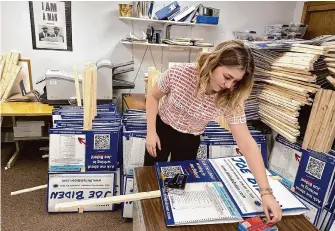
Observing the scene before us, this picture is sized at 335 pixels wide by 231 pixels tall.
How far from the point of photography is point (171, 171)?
113 centimetres

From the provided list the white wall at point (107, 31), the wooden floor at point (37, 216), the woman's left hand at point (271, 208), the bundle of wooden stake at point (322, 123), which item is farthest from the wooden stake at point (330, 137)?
the white wall at point (107, 31)

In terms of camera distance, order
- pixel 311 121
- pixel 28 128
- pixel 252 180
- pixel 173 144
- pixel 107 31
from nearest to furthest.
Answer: pixel 252 180 → pixel 173 144 → pixel 311 121 → pixel 28 128 → pixel 107 31

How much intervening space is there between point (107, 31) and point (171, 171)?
2.23 meters

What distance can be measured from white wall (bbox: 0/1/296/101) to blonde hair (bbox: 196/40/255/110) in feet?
5.27

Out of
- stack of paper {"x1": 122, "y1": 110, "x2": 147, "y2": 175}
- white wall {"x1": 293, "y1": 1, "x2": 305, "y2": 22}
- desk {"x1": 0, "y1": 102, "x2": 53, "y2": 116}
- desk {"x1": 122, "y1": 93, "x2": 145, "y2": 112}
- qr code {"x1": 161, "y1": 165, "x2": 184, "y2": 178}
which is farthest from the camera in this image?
white wall {"x1": 293, "y1": 1, "x2": 305, "y2": 22}

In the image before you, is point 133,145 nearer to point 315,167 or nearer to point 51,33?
point 315,167

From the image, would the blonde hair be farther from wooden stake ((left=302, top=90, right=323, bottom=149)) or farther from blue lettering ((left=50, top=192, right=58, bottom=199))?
blue lettering ((left=50, top=192, right=58, bottom=199))

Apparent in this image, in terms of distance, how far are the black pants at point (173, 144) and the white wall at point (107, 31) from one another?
1.31 m

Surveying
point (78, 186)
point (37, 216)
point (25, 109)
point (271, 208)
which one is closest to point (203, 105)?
point (271, 208)

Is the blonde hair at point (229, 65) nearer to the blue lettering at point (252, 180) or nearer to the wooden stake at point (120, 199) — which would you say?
the blue lettering at point (252, 180)

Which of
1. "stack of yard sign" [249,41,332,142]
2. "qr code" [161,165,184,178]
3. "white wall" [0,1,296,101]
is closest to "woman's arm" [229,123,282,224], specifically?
"qr code" [161,165,184,178]

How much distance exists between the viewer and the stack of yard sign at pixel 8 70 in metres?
2.63

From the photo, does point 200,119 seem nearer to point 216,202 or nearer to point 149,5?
point 216,202

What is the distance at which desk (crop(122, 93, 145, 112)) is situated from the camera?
2456 mm
